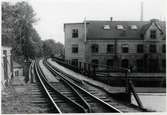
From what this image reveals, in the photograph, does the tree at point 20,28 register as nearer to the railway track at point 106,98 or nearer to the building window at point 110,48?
the railway track at point 106,98

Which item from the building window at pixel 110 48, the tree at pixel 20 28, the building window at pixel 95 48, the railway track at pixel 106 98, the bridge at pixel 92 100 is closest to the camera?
the bridge at pixel 92 100

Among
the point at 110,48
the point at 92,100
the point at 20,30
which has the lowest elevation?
the point at 92,100

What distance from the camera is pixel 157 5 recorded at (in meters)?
8.39

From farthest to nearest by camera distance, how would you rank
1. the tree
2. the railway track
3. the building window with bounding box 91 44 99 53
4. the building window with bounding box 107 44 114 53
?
the building window with bounding box 107 44 114 53 < the building window with bounding box 91 44 99 53 < the tree < the railway track

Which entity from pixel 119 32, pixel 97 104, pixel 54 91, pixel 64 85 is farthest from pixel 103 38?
pixel 97 104

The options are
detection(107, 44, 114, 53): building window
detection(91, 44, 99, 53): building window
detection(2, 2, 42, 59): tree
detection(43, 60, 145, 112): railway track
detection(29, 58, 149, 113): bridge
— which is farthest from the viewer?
detection(107, 44, 114, 53): building window

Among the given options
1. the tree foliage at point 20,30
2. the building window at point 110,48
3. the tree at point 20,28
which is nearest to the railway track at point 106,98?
the tree foliage at point 20,30

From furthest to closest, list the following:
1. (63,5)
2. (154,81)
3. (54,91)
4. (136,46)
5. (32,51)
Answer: (136,46), (154,81), (32,51), (54,91), (63,5)

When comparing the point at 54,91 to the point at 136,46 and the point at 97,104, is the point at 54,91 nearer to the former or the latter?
the point at 97,104

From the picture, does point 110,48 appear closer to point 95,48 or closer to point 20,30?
point 95,48

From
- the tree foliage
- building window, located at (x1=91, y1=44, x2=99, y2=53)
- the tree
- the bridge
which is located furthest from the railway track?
building window, located at (x1=91, y1=44, x2=99, y2=53)

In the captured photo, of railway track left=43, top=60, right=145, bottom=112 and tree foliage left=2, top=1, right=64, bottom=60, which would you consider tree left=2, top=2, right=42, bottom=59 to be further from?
railway track left=43, top=60, right=145, bottom=112

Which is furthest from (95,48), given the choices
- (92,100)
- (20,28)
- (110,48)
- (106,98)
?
(92,100)

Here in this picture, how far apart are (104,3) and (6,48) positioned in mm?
4344
